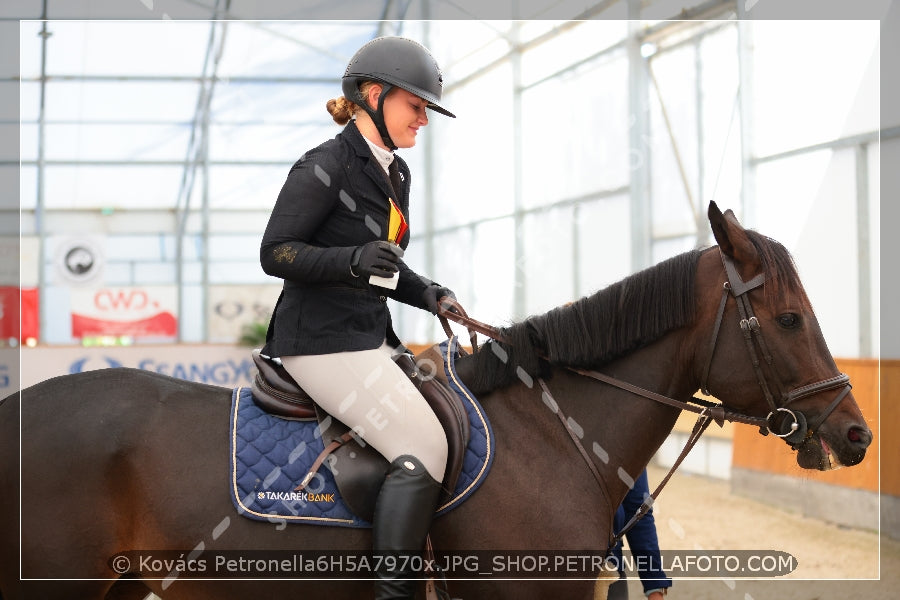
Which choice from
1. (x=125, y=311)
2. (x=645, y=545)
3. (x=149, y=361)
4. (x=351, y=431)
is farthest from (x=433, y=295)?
(x=125, y=311)

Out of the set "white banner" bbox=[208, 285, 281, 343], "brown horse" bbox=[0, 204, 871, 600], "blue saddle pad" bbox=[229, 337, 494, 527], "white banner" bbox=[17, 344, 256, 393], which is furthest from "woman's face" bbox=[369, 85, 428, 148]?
"white banner" bbox=[208, 285, 281, 343]

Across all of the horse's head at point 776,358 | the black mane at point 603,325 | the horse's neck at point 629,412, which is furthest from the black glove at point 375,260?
the horse's head at point 776,358

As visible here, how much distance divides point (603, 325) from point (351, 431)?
2.56 ft

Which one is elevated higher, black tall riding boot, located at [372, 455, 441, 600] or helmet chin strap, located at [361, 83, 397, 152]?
helmet chin strap, located at [361, 83, 397, 152]

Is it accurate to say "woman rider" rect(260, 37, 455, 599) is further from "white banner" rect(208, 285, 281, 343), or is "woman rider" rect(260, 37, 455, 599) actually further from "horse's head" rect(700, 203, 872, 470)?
"white banner" rect(208, 285, 281, 343)

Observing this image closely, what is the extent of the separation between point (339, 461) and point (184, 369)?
11271 millimetres

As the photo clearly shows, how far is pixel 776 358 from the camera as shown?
6.55 ft

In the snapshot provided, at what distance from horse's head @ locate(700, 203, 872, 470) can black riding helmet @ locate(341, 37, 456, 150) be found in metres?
0.89

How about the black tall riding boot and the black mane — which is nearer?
the black tall riding boot

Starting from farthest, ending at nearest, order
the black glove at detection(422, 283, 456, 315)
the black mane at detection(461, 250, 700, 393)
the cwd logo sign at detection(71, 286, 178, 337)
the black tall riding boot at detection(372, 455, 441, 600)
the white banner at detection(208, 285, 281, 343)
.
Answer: the white banner at detection(208, 285, 281, 343) → the cwd logo sign at detection(71, 286, 178, 337) → the black glove at detection(422, 283, 456, 315) → the black mane at detection(461, 250, 700, 393) → the black tall riding boot at detection(372, 455, 441, 600)

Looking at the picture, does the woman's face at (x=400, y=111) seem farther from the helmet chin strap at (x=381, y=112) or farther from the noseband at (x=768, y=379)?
the noseband at (x=768, y=379)

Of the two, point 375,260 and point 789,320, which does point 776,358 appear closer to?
point 789,320

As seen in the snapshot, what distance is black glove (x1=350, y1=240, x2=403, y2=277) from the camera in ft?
6.28

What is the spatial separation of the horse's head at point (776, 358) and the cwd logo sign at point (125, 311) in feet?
44.9
